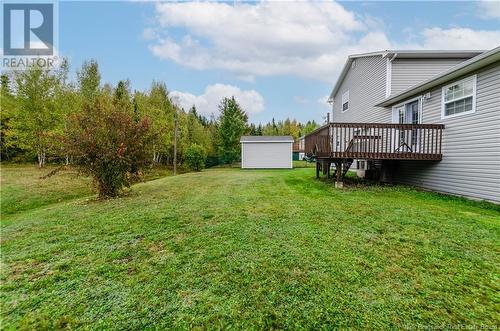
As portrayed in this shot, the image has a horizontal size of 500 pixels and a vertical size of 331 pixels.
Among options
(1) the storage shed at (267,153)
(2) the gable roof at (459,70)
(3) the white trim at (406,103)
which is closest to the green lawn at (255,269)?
(2) the gable roof at (459,70)

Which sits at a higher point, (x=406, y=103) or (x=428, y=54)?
(x=428, y=54)

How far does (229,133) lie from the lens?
29.7 m

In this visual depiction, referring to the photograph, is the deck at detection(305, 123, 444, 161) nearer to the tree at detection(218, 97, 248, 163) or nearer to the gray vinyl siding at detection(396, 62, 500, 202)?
the gray vinyl siding at detection(396, 62, 500, 202)

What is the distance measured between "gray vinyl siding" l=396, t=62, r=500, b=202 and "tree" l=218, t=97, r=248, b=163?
22695mm

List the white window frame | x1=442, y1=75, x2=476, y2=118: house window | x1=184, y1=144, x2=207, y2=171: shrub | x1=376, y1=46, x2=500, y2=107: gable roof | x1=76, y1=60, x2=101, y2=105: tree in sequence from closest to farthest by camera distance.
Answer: x1=376, y1=46, x2=500, y2=107: gable roof
x1=442, y1=75, x2=476, y2=118: house window
the white window frame
x1=76, y1=60, x2=101, y2=105: tree
x1=184, y1=144, x2=207, y2=171: shrub

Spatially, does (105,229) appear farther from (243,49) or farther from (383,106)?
(243,49)

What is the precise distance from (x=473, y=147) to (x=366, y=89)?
6.44 m

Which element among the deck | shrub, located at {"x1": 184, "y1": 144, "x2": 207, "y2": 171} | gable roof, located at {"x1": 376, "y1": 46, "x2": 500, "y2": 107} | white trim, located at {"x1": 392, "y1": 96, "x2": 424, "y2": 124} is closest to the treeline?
shrub, located at {"x1": 184, "y1": 144, "x2": 207, "y2": 171}

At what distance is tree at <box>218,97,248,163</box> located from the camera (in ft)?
97.0

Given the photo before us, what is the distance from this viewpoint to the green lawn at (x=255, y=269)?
2047 millimetres

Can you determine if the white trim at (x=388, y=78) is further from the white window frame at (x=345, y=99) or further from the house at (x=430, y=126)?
the white window frame at (x=345, y=99)

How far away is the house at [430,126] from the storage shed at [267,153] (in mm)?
11030

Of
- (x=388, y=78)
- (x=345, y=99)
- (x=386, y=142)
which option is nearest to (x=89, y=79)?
(x=345, y=99)

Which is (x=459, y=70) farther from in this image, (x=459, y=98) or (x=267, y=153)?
(x=267, y=153)
